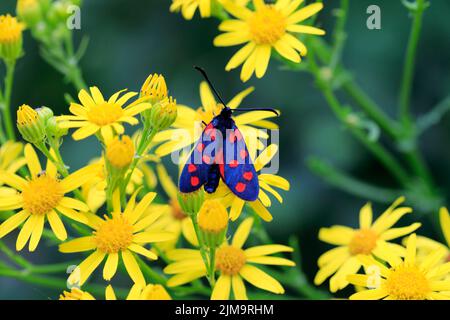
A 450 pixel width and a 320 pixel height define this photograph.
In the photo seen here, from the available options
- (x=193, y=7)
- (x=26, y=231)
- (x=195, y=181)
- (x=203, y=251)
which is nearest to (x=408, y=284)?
(x=203, y=251)

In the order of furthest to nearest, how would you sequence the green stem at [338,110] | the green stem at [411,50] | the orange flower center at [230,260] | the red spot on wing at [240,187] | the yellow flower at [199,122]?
1. the green stem at [338,110]
2. the green stem at [411,50]
3. the yellow flower at [199,122]
4. the orange flower center at [230,260]
5. the red spot on wing at [240,187]

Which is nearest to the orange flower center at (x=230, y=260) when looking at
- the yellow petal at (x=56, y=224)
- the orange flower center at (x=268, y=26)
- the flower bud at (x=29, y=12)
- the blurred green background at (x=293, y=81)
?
the yellow petal at (x=56, y=224)

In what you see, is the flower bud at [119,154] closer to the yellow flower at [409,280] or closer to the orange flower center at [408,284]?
the yellow flower at [409,280]

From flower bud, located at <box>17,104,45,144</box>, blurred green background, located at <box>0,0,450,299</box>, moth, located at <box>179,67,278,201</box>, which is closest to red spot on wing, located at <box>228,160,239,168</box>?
moth, located at <box>179,67,278,201</box>

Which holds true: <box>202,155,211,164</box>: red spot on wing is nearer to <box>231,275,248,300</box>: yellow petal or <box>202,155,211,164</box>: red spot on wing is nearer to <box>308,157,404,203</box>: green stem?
<box>231,275,248,300</box>: yellow petal

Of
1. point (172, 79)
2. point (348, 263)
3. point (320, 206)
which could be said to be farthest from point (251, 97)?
point (348, 263)

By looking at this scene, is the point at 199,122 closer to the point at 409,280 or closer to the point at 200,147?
the point at 200,147

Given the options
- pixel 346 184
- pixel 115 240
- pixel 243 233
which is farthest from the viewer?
pixel 346 184
